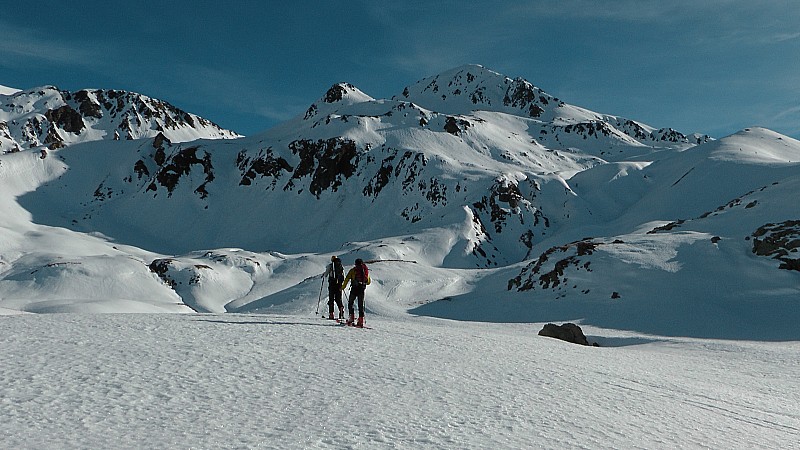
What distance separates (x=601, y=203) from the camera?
301 feet

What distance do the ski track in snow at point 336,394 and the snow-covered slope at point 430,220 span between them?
73.8 feet

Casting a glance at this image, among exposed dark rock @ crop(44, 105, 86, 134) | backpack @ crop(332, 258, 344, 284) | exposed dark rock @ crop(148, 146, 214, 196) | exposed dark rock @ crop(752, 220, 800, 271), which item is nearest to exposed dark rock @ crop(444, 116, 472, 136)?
exposed dark rock @ crop(148, 146, 214, 196)

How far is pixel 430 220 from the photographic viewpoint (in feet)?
296

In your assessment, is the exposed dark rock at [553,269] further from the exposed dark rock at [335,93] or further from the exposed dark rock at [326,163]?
the exposed dark rock at [335,93]

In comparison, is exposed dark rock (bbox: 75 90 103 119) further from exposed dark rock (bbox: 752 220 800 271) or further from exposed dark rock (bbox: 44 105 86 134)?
exposed dark rock (bbox: 752 220 800 271)

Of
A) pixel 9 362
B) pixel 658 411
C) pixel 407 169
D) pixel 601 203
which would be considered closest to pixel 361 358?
pixel 658 411

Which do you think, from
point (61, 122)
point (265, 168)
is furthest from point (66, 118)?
point (265, 168)

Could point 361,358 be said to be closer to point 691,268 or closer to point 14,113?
point 691,268

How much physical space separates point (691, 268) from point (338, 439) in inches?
1496

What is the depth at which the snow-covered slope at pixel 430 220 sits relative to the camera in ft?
123

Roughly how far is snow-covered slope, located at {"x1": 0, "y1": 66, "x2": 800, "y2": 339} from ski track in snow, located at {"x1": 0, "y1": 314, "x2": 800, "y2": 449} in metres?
22.5

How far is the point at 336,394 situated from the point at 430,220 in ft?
270

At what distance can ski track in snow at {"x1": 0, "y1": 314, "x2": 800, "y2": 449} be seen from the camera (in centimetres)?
657

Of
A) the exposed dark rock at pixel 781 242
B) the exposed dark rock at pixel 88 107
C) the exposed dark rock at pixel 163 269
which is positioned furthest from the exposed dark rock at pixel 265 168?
the exposed dark rock at pixel 88 107
